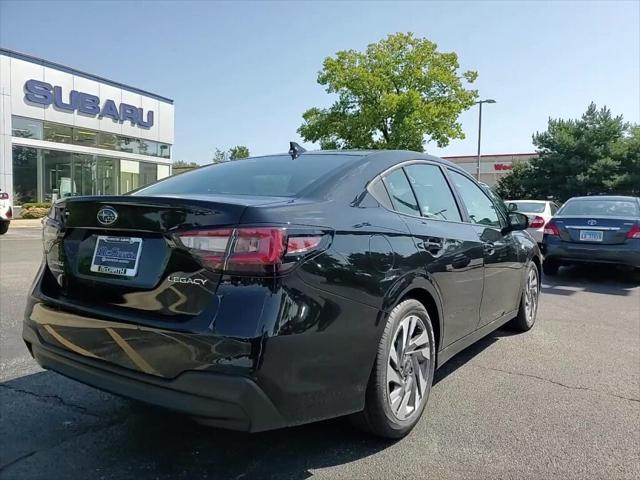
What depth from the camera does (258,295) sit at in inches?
83.7

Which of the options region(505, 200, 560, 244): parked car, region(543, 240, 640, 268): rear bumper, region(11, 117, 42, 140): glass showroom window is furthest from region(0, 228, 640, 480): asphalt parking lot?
region(11, 117, 42, 140): glass showroom window

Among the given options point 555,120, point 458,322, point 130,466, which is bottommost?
point 130,466

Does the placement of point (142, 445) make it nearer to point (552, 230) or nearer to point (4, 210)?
point (552, 230)

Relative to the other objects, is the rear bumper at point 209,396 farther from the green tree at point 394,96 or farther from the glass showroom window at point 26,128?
the green tree at point 394,96

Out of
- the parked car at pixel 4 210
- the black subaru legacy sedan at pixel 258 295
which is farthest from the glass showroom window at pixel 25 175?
the black subaru legacy sedan at pixel 258 295

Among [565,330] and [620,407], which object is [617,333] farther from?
[620,407]

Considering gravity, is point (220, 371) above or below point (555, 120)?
below

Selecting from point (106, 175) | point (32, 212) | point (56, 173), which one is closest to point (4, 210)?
point (32, 212)

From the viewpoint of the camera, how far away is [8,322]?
16.4 feet

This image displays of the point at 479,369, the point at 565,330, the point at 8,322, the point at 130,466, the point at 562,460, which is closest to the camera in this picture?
the point at 130,466

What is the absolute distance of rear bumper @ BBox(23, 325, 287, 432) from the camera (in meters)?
2.08

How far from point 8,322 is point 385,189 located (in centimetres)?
398

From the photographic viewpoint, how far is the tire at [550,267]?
8.92 m

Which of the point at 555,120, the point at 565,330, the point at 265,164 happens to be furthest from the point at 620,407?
the point at 555,120
